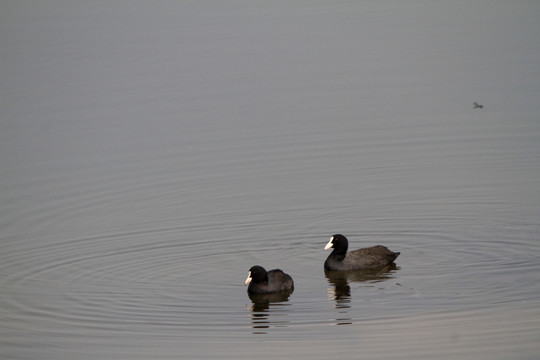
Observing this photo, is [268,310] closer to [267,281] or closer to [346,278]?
[267,281]

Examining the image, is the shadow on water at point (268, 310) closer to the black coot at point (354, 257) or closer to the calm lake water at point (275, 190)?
the calm lake water at point (275, 190)

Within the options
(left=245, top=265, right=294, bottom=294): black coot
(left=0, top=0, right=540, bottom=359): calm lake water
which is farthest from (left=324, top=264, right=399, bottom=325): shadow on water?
(left=245, top=265, right=294, bottom=294): black coot

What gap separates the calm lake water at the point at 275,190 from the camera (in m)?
14.9

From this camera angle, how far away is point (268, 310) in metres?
16.1

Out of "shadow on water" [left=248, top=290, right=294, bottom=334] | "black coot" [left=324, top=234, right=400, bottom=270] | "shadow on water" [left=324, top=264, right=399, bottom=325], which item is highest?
"black coot" [left=324, top=234, right=400, bottom=270]

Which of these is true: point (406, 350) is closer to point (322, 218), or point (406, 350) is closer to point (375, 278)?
Answer: point (375, 278)

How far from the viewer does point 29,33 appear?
46.7m

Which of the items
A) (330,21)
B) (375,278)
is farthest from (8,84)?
(375,278)

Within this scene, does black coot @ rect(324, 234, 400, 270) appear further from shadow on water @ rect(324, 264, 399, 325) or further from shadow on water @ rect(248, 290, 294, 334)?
shadow on water @ rect(248, 290, 294, 334)

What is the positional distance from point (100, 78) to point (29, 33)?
38.7 feet

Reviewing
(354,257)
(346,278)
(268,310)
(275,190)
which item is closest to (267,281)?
(268,310)

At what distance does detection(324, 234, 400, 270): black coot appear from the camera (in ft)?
58.1

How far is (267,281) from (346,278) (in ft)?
5.46

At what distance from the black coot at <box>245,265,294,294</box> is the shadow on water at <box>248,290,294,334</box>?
8 centimetres
